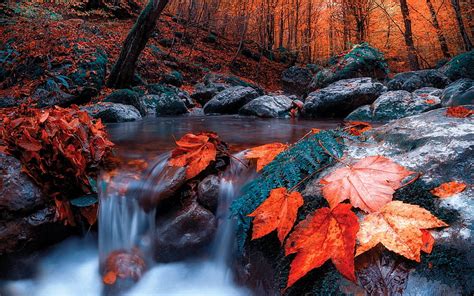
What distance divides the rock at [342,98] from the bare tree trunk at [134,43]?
204 inches

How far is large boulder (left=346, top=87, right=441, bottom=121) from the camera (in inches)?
233

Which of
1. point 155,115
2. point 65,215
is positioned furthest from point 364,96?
point 65,215

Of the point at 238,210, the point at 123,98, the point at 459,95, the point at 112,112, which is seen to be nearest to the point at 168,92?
the point at 123,98

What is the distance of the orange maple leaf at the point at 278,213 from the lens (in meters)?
1.28

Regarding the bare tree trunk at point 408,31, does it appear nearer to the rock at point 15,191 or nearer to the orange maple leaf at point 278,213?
the orange maple leaf at point 278,213

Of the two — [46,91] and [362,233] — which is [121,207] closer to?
[362,233]

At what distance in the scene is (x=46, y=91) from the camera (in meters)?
7.79

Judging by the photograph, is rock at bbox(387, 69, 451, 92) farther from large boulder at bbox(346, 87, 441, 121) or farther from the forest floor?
the forest floor

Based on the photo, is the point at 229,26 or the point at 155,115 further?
the point at 229,26

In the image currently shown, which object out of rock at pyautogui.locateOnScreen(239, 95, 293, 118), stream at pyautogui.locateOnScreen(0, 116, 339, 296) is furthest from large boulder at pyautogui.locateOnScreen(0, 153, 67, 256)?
rock at pyautogui.locateOnScreen(239, 95, 293, 118)

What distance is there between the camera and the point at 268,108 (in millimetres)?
8281

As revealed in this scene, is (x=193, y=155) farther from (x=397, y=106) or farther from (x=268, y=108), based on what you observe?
(x=268, y=108)

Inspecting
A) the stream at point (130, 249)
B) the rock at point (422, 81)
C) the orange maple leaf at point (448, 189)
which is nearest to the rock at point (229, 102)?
the rock at point (422, 81)

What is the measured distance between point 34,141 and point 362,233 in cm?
232
